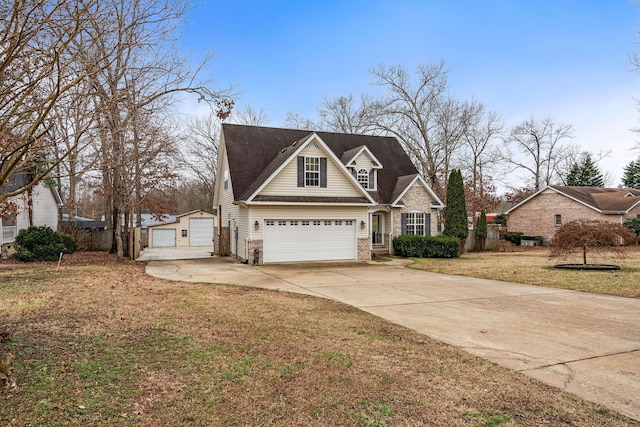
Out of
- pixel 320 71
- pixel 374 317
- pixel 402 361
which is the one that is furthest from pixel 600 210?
pixel 402 361

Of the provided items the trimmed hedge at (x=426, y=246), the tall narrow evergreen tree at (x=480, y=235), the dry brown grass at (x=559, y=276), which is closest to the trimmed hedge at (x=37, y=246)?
the dry brown grass at (x=559, y=276)

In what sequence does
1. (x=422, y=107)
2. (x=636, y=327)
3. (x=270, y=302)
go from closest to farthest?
(x=636, y=327) < (x=270, y=302) < (x=422, y=107)

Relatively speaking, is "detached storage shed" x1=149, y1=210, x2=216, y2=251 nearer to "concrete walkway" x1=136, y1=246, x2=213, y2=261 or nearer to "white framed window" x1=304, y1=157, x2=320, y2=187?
"concrete walkway" x1=136, y1=246, x2=213, y2=261

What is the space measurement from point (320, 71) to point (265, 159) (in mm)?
5462

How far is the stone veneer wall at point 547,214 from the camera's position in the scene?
1284 inches

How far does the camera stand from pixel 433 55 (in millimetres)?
32375

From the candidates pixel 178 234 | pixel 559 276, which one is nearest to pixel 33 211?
pixel 178 234

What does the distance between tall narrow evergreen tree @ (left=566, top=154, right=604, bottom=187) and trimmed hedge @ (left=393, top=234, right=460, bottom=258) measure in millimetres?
35600

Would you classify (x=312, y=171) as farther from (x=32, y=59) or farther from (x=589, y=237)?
(x=32, y=59)

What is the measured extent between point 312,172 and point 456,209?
11.0 metres

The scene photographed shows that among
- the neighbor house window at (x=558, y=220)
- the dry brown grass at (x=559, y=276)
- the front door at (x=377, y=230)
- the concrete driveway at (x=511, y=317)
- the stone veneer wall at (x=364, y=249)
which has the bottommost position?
the concrete driveway at (x=511, y=317)

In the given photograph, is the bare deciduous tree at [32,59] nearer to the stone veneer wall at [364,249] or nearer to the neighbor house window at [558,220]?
the stone veneer wall at [364,249]

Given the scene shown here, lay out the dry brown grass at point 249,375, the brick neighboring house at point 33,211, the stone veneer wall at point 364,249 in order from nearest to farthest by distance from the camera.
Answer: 1. the dry brown grass at point 249,375
2. the stone veneer wall at point 364,249
3. the brick neighboring house at point 33,211

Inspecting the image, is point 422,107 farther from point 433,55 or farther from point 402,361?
point 402,361
